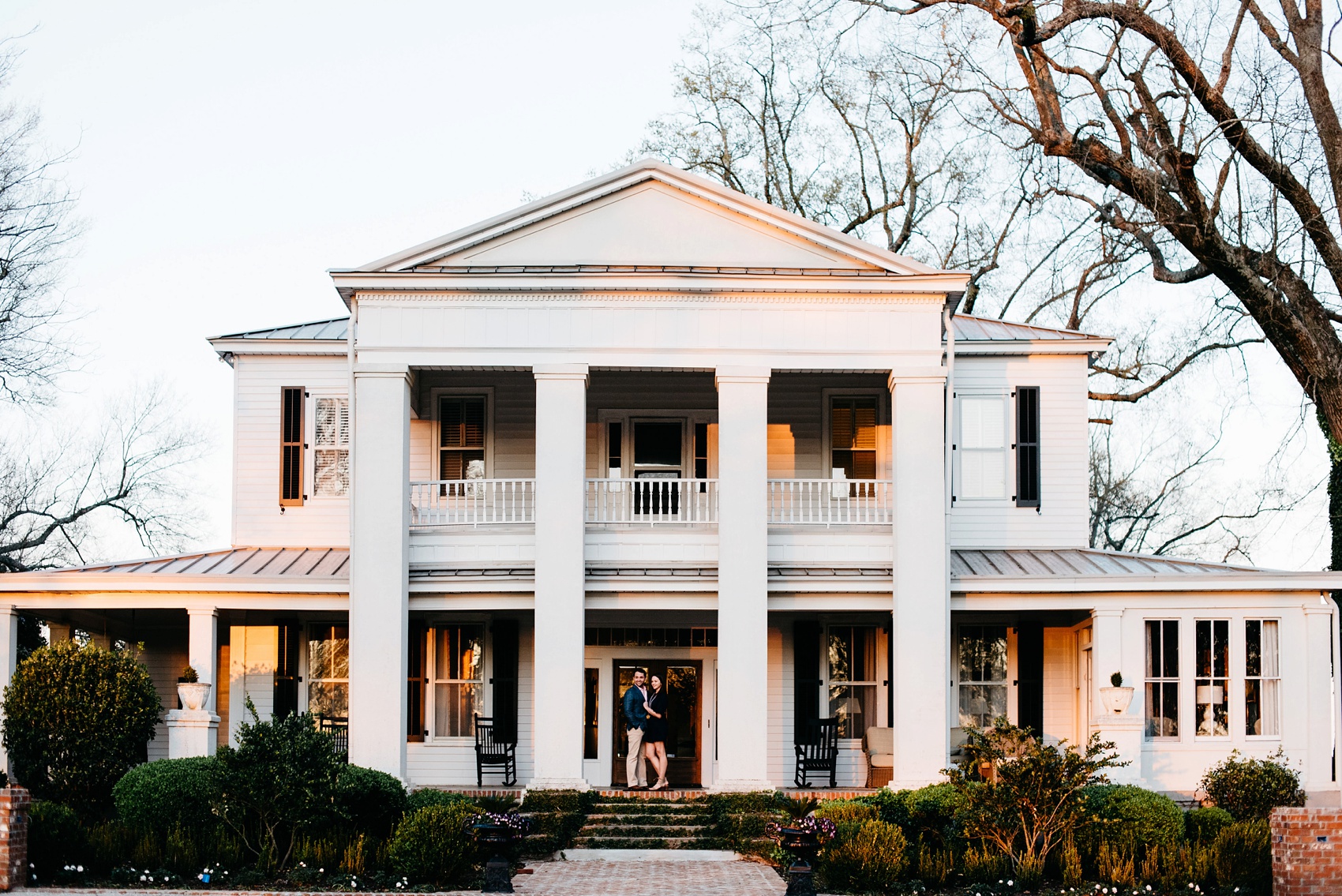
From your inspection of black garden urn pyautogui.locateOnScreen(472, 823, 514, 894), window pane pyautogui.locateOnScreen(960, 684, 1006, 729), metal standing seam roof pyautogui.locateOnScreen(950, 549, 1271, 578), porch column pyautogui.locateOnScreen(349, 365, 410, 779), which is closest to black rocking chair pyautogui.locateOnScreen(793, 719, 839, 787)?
window pane pyautogui.locateOnScreen(960, 684, 1006, 729)

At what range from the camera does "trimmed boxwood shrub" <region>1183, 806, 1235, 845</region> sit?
17844 mm

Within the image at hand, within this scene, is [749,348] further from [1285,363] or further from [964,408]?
[1285,363]

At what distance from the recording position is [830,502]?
884 inches

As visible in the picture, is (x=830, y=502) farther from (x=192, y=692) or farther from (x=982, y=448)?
(x=192, y=692)

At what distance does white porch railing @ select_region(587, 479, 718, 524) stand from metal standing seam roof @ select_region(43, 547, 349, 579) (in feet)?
12.7

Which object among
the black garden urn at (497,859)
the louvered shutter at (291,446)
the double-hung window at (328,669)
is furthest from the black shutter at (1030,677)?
the louvered shutter at (291,446)

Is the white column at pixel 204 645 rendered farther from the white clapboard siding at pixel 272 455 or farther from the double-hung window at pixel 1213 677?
the double-hung window at pixel 1213 677

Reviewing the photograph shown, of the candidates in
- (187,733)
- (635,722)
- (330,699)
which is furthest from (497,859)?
(330,699)

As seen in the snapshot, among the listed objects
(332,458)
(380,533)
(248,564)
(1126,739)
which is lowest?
(1126,739)

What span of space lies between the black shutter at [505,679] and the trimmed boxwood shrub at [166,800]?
19.4 ft

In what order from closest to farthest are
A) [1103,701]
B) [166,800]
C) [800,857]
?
[800,857] → [166,800] → [1103,701]

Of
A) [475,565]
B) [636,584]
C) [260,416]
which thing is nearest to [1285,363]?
[636,584]

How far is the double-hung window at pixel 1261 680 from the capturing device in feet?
73.8

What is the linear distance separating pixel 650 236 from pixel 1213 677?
1050 centimetres
